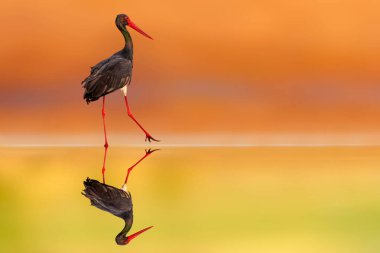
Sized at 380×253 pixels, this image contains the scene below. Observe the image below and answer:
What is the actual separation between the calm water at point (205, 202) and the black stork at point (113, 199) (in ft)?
0.20

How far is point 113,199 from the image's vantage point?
5.65 m

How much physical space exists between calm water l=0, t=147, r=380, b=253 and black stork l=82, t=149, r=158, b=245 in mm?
60

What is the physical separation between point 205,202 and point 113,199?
63 centimetres

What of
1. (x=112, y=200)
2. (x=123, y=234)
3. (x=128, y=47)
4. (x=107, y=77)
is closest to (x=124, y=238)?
(x=123, y=234)

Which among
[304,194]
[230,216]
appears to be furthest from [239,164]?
[230,216]

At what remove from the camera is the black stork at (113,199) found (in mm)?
4916

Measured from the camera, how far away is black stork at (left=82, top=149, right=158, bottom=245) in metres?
4.92

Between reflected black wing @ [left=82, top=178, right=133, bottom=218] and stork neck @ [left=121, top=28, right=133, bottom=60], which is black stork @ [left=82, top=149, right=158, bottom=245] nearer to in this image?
reflected black wing @ [left=82, top=178, right=133, bottom=218]

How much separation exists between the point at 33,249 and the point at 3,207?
1.59 metres

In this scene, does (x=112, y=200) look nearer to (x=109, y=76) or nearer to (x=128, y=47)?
(x=109, y=76)

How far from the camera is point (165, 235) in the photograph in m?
4.34

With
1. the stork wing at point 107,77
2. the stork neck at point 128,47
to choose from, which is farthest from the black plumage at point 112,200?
the stork neck at point 128,47

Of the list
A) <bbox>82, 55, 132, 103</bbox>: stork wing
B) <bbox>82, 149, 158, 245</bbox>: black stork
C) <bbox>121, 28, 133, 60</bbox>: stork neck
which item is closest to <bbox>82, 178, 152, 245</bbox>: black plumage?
<bbox>82, 149, 158, 245</bbox>: black stork

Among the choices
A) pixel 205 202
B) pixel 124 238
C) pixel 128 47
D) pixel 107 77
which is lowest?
pixel 124 238
